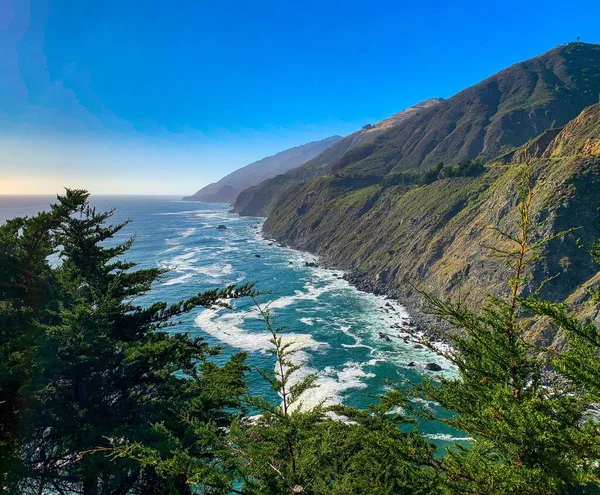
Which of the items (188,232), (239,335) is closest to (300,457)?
(239,335)

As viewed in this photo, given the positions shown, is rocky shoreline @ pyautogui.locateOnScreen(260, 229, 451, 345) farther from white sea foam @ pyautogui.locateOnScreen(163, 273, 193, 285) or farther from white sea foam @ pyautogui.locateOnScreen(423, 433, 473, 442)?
white sea foam @ pyautogui.locateOnScreen(163, 273, 193, 285)

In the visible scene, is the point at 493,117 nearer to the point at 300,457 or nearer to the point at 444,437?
the point at 444,437

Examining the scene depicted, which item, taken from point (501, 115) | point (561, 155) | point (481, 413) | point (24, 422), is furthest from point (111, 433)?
point (501, 115)

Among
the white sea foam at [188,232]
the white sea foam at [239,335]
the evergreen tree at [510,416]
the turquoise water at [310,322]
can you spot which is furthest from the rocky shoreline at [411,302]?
the white sea foam at [188,232]

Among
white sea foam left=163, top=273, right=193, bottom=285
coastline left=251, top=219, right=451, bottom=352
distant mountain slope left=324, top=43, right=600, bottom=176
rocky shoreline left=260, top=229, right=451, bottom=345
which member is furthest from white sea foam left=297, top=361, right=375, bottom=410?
distant mountain slope left=324, top=43, right=600, bottom=176

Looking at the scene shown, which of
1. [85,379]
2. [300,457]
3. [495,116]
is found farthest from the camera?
[495,116]

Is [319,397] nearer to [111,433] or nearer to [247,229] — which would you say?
[111,433]
